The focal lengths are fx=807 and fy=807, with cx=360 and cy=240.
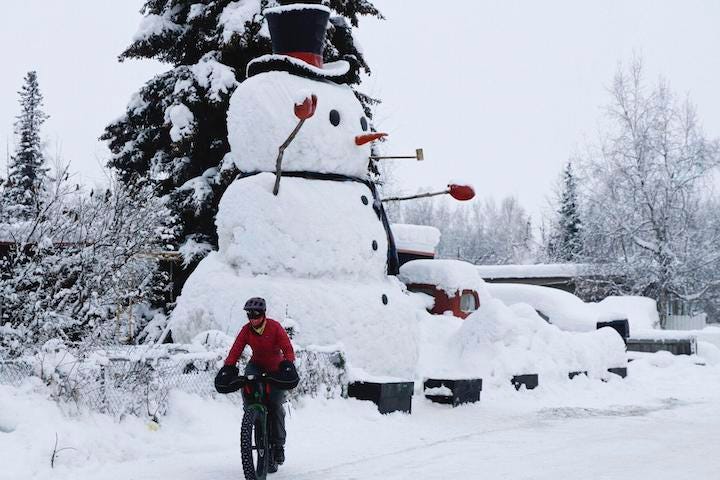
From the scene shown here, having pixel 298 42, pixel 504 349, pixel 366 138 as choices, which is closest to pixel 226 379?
pixel 366 138

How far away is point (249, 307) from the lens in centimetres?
641

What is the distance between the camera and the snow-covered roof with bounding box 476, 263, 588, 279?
33.0 metres

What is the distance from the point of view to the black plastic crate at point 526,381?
39.7 feet

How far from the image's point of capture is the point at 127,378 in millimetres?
7234

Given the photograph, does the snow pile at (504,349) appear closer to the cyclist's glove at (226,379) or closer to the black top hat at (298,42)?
the black top hat at (298,42)

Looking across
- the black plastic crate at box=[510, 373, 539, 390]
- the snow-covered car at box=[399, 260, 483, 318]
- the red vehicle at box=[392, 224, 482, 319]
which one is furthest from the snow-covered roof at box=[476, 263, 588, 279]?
the black plastic crate at box=[510, 373, 539, 390]

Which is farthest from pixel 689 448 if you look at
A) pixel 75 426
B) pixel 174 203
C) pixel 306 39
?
pixel 174 203

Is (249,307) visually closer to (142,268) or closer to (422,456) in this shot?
(422,456)

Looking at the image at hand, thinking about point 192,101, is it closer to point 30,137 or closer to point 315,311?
point 315,311

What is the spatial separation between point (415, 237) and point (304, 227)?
10754 millimetres

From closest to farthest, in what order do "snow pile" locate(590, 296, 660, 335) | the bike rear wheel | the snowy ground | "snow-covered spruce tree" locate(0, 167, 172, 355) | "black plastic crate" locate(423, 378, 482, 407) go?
the bike rear wheel < the snowy ground < "snow-covered spruce tree" locate(0, 167, 172, 355) < "black plastic crate" locate(423, 378, 482, 407) < "snow pile" locate(590, 296, 660, 335)

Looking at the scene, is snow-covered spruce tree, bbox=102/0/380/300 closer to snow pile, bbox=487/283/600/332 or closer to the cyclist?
the cyclist

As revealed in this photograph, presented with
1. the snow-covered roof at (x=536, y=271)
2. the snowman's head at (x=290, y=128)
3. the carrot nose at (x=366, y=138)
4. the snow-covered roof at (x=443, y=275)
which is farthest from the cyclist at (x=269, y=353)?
the snow-covered roof at (x=536, y=271)

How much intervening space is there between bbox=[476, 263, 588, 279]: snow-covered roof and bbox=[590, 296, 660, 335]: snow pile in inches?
129
